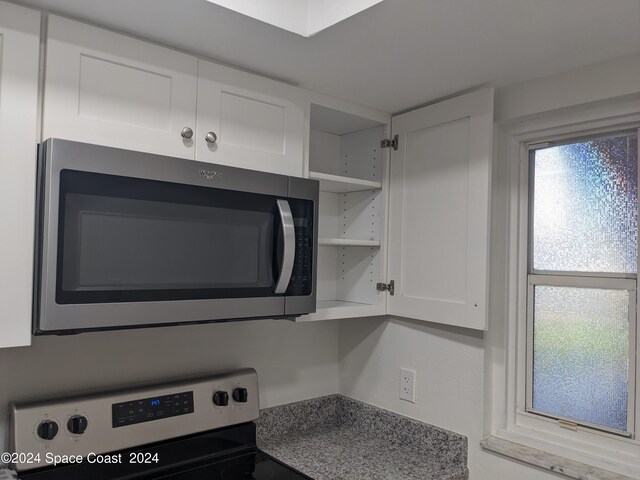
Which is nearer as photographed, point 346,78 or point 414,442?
point 346,78

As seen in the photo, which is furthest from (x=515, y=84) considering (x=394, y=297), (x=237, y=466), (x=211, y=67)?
(x=237, y=466)

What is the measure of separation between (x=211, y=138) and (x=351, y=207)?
2.66 ft

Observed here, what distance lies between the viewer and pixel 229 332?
180 centimetres

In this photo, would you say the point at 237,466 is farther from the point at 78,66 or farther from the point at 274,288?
the point at 78,66

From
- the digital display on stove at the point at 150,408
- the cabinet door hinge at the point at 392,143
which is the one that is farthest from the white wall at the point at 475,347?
the digital display on stove at the point at 150,408

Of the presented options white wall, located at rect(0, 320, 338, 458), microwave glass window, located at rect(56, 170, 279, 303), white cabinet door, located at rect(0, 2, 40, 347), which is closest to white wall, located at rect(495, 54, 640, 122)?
microwave glass window, located at rect(56, 170, 279, 303)

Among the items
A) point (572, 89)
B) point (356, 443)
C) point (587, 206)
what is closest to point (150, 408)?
point (356, 443)

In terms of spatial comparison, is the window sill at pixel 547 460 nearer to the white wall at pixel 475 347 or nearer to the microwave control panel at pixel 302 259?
the white wall at pixel 475 347

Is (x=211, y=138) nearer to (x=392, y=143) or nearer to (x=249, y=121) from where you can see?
(x=249, y=121)

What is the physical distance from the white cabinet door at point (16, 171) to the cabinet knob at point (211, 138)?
0.42 m

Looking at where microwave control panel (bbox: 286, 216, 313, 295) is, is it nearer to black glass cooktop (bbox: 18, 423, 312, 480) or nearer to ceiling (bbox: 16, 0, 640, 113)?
ceiling (bbox: 16, 0, 640, 113)

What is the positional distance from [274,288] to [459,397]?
2.49 ft

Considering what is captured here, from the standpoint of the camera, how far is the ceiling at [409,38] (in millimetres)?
1127

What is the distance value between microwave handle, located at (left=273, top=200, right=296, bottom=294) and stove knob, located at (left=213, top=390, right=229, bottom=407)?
0.48 meters
